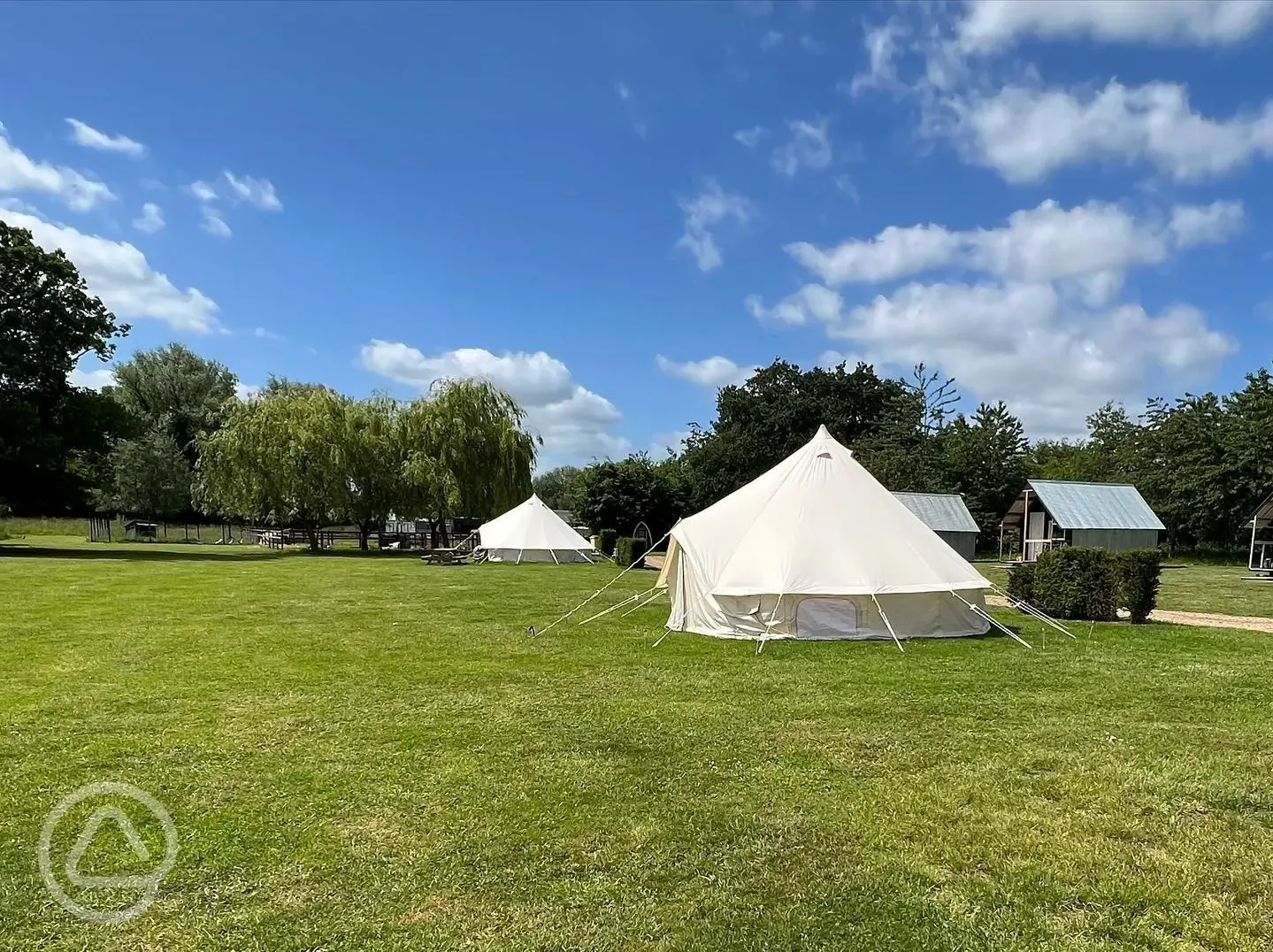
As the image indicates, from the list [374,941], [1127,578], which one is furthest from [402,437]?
[374,941]

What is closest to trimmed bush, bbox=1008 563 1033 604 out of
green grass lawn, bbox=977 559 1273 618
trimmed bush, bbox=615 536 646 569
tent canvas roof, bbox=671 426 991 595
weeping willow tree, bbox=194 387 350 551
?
tent canvas roof, bbox=671 426 991 595

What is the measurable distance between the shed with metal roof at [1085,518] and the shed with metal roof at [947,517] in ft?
9.13

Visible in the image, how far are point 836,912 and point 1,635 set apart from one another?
1020 cm

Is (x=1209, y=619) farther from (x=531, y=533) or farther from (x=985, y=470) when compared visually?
(x=985, y=470)

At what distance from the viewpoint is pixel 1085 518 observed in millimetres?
29219

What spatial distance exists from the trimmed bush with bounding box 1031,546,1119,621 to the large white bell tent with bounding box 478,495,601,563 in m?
16.0

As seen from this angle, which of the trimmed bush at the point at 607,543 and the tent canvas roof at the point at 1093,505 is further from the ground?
the tent canvas roof at the point at 1093,505

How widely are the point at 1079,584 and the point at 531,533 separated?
17.0 meters

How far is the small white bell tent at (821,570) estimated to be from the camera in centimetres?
959

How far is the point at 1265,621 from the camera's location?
12.6m

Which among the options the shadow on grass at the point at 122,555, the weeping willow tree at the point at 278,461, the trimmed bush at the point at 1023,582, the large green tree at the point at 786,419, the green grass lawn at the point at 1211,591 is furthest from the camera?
the large green tree at the point at 786,419

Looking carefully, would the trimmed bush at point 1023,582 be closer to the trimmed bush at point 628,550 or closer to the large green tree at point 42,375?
the trimmed bush at point 628,550

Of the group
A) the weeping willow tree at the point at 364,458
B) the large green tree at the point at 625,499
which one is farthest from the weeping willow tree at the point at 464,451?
the large green tree at the point at 625,499

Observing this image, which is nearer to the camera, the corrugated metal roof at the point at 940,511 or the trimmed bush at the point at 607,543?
the corrugated metal roof at the point at 940,511
